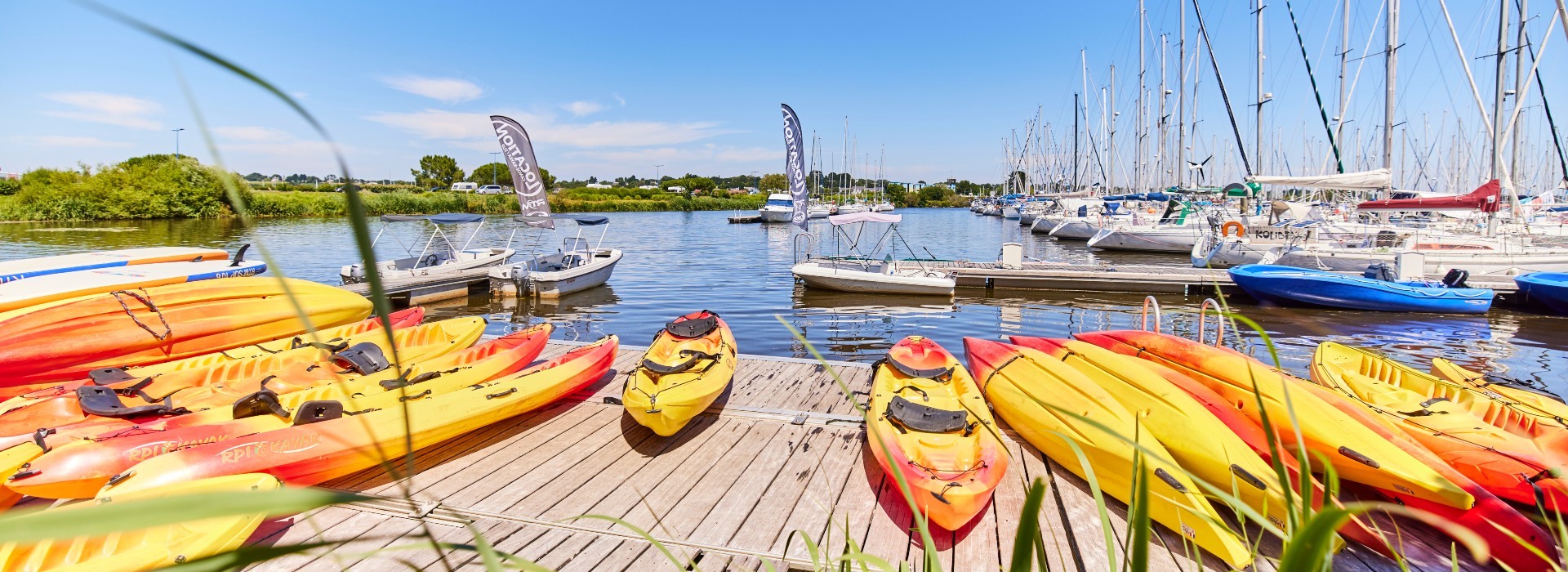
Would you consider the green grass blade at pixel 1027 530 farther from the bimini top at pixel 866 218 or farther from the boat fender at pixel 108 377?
the bimini top at pixel 866 218

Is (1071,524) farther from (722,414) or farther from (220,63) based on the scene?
(220,63)

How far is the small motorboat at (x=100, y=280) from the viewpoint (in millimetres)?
7910

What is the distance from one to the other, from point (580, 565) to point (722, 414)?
247cm

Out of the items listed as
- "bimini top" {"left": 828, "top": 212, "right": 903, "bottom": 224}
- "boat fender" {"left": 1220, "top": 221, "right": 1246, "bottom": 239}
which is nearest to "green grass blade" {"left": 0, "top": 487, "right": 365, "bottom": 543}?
"bimini top" {"left": 828, "top": 212, "right": 903, "bottom": 224}

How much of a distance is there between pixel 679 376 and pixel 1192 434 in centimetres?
375

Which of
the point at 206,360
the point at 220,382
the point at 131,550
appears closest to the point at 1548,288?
the point at 131,550

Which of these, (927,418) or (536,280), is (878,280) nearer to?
(536,280)

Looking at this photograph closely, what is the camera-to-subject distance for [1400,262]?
49.9 ft

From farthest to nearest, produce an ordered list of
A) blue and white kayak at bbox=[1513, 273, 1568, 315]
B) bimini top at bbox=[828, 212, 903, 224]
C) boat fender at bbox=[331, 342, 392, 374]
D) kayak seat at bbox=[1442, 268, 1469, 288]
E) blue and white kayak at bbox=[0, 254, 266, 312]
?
1. bimini top at bbox=[828, 212, 903, 224]
2. kayak seat at bbox=[1442, 268, 1469, 288]
3. blue and white kayak at bbox=[1513, 273, 1568, 315]
4. blue and white kayak at bbox=[0, 254, 266, 312]
5. boat fender at bbox=[331, 342, 392, 374]

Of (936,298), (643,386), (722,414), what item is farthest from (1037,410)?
(936,298)

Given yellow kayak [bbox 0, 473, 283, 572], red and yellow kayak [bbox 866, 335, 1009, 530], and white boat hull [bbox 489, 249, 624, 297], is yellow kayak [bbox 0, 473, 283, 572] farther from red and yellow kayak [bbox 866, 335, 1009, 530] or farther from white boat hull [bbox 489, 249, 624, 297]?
white boat hull [bbox 489, 249, 624, 297]

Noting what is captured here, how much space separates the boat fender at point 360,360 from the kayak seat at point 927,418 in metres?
4.72

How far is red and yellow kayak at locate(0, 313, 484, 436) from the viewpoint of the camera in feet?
16.4

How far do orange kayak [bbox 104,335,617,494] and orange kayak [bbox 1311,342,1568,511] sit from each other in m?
6.07
